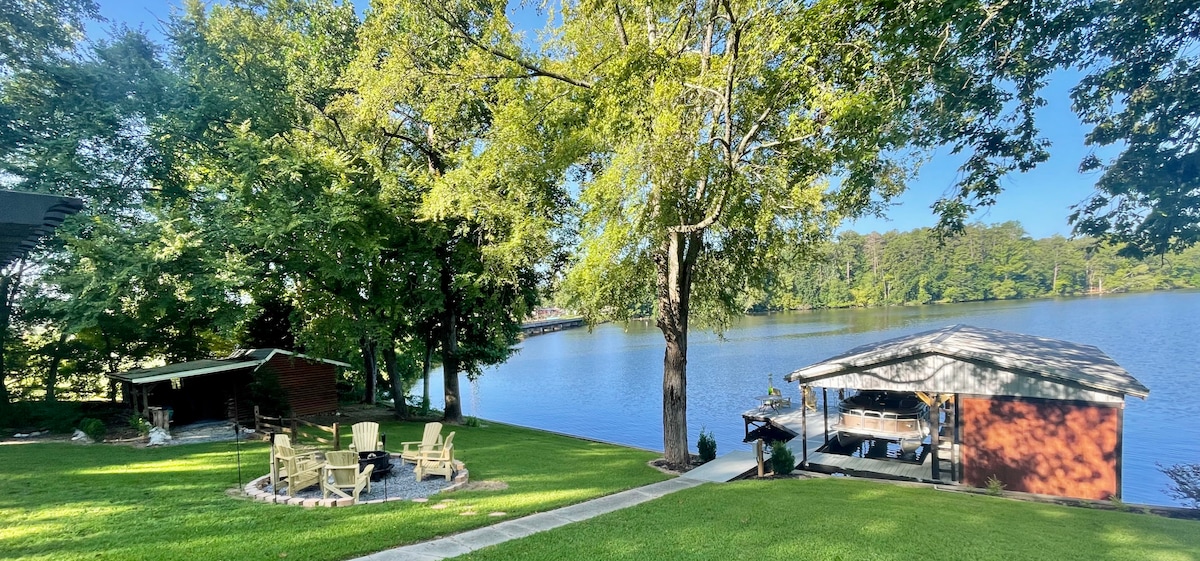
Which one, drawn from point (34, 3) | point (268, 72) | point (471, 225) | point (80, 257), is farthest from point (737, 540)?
point (34, 3)

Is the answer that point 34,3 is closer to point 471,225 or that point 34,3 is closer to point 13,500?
point 471,225

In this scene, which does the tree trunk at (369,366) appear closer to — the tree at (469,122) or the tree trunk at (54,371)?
the tree at (469,122)

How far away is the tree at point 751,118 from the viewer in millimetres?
8570

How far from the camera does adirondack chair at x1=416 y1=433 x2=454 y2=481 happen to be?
33.3 ft

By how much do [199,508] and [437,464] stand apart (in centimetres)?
368

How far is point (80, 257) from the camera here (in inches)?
551

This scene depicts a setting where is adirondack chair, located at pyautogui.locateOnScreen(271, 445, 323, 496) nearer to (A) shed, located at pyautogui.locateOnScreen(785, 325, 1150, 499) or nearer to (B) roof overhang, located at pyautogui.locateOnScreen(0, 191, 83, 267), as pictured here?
(B) roof overhang, located at pyautogui.locateOnScreen(0, 191, 83, 267)

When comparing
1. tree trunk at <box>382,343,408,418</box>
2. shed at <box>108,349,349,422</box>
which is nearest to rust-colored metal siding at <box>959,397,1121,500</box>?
shed at <box>108,349,349,422</box>

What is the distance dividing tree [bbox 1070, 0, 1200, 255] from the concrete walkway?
961 cm

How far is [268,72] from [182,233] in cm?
688

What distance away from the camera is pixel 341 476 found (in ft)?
28.1

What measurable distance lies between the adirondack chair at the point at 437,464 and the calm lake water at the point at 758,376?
24.5 ft

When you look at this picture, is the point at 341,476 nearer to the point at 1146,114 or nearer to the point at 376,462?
the point at 376,462

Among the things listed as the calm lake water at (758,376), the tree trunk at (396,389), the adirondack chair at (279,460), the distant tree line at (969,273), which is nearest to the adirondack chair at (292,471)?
the adirondack chair at (279,460)
